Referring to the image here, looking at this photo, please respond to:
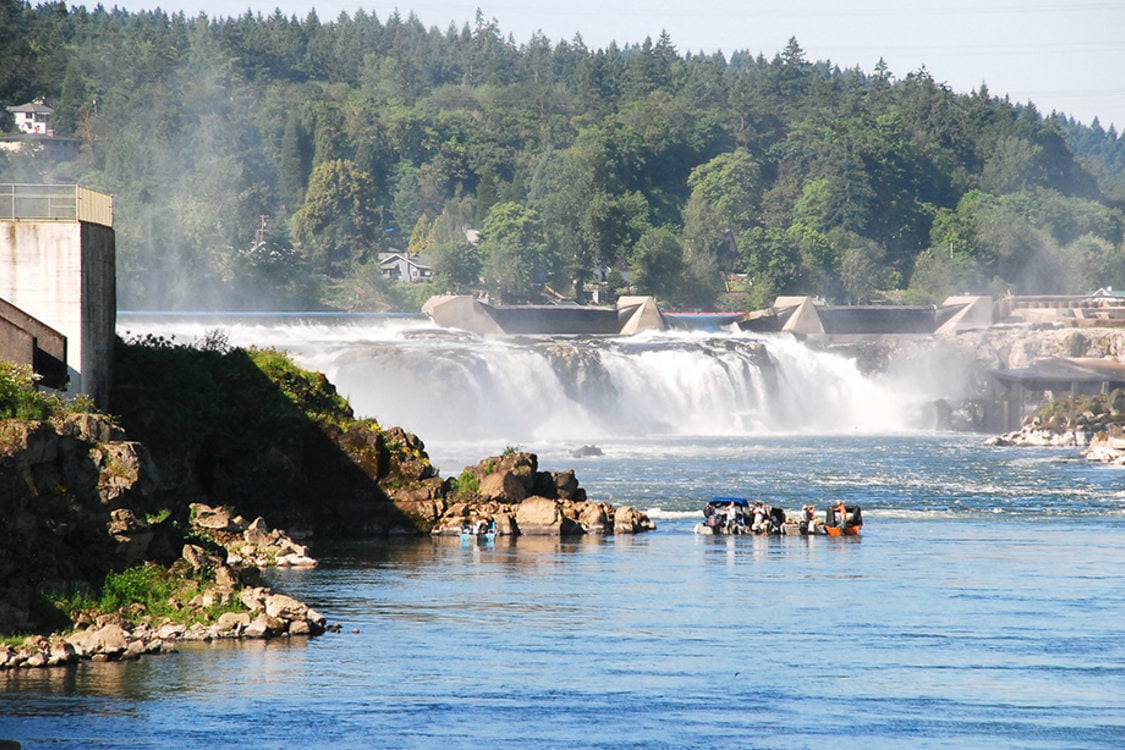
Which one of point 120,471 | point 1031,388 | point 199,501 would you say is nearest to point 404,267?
point 1031,388

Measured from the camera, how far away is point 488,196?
170500 millimetres

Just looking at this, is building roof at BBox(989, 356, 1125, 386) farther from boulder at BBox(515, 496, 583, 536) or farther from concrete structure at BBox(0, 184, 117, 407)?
concrete structure at BBox(0, 184, 117, 407)

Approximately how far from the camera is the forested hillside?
140375mm

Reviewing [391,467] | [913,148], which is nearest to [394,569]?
[391,467]

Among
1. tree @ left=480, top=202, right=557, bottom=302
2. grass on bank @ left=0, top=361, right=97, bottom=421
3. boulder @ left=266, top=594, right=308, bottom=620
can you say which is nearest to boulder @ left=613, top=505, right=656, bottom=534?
boulder @ left=266, top=594, right=308, bottom=620

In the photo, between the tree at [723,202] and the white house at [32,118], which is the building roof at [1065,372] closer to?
the tree at [723,202]

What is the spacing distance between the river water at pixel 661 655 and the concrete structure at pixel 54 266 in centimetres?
569

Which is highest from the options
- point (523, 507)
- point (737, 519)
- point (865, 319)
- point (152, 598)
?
point (865, 319)

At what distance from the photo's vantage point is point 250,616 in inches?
1081

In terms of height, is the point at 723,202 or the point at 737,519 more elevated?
the point at 723,202

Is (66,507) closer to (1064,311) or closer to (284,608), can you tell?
(284,608)

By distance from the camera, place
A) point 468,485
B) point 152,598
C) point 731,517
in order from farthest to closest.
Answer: point 731,517
point 468,485
point 152,598

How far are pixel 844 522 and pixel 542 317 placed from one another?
63010 millimetres

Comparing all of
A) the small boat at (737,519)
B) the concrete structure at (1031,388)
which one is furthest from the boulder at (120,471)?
the concrete structure at (1031,388)
